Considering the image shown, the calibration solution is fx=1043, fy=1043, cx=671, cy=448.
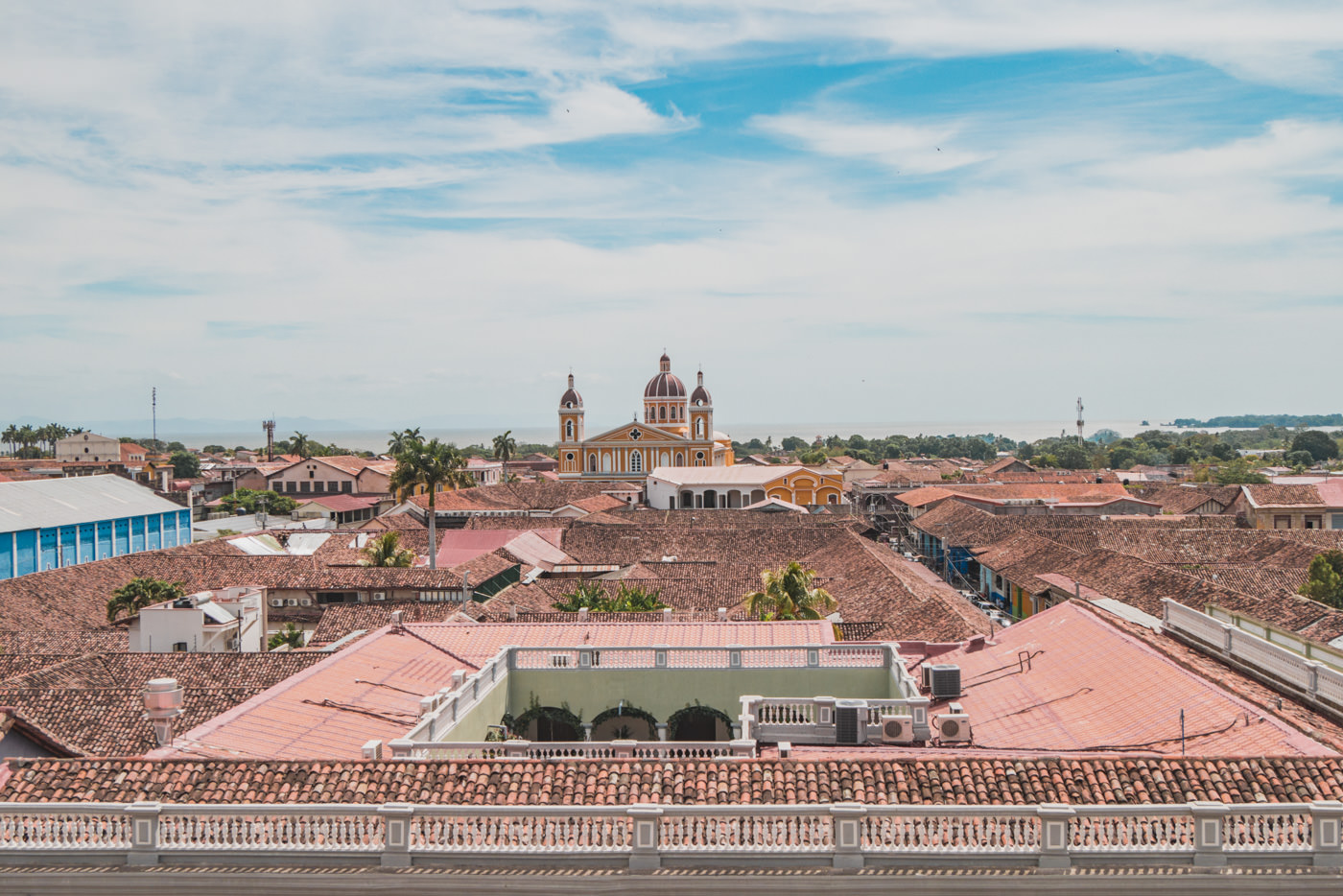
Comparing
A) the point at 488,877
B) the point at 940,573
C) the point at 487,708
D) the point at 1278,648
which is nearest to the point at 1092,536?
the point at 940,573

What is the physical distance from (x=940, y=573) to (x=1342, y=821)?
54893 millimetres

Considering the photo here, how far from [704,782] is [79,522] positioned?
168ft

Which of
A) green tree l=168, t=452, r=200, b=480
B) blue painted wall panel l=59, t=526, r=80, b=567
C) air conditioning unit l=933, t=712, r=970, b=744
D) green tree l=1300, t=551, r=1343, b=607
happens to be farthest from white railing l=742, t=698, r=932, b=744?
green tree l=168, t=452, r=200, b=480

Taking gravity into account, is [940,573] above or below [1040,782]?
below

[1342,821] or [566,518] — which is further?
[566,518]

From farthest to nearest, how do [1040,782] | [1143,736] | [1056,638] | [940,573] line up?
[940,573], [1056,638], [1143,736], [1040,782]

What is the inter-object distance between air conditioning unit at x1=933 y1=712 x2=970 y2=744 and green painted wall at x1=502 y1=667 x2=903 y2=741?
2715 mm

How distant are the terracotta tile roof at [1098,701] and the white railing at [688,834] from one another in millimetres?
3457

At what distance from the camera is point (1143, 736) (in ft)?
47.2

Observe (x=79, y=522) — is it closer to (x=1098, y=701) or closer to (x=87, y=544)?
(x=87, y=544)

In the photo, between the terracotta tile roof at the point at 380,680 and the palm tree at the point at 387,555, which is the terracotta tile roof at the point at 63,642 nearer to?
the terracotta tile roof at the point at 380,680

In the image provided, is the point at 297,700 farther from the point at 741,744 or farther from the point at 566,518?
the point at 566,518

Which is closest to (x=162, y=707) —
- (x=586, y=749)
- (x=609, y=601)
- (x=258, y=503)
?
(x=586, y=749)

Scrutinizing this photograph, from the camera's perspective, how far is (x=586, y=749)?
13555 mm
